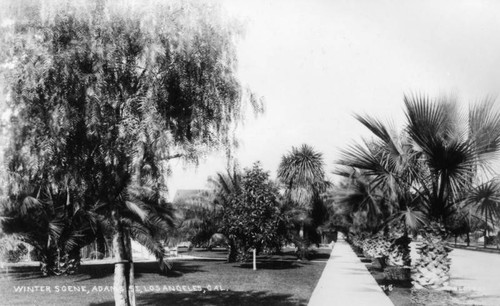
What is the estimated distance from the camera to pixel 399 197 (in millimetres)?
13297

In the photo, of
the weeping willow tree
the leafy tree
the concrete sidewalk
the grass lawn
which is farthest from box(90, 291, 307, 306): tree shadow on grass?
the leafy tree

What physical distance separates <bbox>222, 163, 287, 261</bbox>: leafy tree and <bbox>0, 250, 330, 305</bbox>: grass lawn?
2293 millimetres

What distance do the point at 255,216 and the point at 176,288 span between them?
7.16 metres

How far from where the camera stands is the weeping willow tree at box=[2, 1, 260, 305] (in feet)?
18.2

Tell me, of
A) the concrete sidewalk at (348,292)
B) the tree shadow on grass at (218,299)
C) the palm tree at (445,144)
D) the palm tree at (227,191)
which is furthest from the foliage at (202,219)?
the palm tree at (445,144)

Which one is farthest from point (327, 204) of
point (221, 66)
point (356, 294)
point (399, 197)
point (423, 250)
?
point (221, 66)

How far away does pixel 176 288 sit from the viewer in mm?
12508

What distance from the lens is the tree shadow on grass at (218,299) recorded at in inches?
398

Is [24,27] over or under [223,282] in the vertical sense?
over

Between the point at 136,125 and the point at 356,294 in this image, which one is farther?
the point at 356,294

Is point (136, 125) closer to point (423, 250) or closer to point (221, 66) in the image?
point (221, 66)

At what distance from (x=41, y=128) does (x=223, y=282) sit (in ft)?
A: 31.9

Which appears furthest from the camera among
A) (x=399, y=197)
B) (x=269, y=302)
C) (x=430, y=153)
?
(x=399, y=197)
